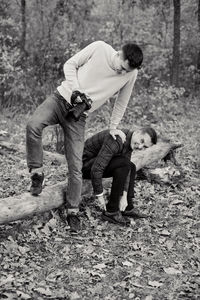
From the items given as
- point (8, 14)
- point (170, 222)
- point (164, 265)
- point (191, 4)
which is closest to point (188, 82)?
point (191, 4)

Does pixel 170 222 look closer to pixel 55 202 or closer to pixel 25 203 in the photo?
pixel 55 202

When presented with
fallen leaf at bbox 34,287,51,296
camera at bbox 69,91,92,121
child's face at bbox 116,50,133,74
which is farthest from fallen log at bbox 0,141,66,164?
fallen leaf at bbox 34,287,51,296

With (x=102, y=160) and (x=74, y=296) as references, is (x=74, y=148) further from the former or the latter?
(x=74, y=296)

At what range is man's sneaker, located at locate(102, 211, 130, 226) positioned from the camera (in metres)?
5.51

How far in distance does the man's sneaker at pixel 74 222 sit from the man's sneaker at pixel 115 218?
0.46 meters

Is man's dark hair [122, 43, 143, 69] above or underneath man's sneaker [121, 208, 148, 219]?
above

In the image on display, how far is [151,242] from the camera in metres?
5.21

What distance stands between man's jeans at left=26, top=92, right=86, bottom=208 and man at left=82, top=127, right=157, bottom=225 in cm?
35

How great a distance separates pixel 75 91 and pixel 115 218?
181 cm

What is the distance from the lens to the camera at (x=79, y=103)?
470 centimetres

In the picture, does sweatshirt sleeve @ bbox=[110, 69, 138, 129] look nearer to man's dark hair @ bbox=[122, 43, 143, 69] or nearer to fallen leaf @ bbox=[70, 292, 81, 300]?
man's dark hair @ bbox=[122, 43, 143, 69]

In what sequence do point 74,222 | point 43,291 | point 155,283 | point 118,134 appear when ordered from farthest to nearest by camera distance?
point 118,134 < point 74,222 < point 155,283 < point 43,291

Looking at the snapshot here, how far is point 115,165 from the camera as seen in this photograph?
544 cm

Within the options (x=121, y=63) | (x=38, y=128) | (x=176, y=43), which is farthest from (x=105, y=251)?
(x=176, y=43)
